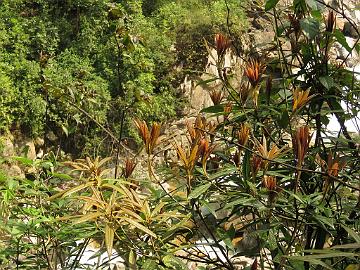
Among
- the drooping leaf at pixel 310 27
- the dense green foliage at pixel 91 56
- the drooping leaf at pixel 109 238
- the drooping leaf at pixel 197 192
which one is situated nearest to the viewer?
the drooping leaf at pixel 109 238

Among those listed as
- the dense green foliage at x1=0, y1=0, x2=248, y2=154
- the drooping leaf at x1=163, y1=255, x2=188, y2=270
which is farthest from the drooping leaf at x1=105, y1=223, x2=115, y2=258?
the dense green foliage at x1=0, y1=0, x2=248, y2=154

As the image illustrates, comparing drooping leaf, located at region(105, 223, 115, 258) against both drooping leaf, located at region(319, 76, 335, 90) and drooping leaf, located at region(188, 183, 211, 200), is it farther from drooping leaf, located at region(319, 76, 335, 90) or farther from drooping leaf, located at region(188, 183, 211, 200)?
drooping leaf, located at region(319, 76, 335, 90)

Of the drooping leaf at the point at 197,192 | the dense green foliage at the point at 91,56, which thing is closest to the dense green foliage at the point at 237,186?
the drooping leaf at the point at 197,192

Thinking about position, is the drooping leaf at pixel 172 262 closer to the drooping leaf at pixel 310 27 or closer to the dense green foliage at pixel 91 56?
the drooping leaf at pixel 310 27

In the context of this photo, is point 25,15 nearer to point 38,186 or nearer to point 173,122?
point 173,122

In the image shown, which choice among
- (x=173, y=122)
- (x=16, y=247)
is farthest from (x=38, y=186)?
(x=173, y=122)

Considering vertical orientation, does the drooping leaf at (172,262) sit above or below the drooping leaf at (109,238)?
below

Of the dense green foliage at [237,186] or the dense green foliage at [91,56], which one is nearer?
the dense green foliage at [237,186]

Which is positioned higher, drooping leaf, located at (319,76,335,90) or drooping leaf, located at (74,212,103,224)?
drooping leaf, located at (319,76,335,90)

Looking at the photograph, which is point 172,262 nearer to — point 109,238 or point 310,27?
point 109,238

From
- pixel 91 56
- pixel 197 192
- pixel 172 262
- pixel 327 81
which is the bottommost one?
pixel 91 56

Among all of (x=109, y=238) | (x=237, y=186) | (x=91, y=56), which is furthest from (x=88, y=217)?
(x=91, y=56)

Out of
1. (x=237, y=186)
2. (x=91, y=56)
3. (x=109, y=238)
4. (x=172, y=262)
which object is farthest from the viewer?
(x=91, y=56)

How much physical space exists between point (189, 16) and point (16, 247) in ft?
21.0
